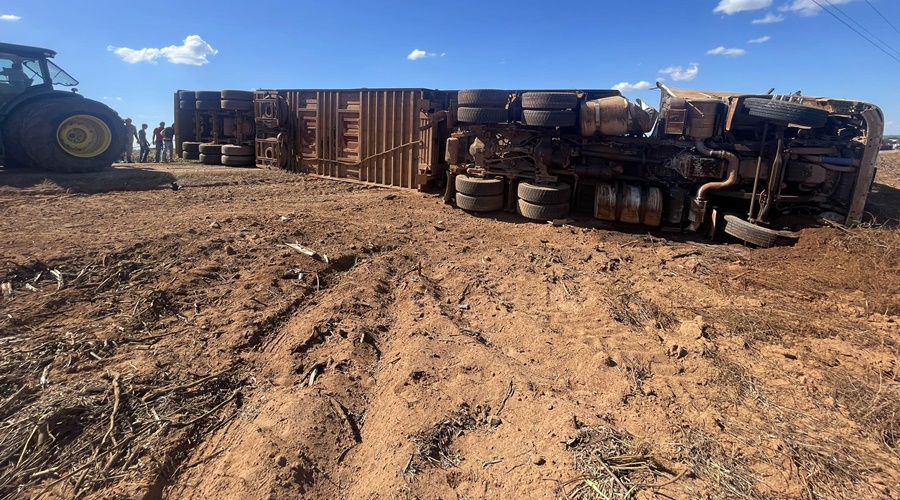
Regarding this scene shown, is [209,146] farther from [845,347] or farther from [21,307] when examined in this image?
[845,347]

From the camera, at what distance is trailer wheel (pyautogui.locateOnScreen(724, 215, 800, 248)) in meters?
6.52

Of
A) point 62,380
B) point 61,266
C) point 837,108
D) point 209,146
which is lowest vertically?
point 62,380

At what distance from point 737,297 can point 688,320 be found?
3.14 ft

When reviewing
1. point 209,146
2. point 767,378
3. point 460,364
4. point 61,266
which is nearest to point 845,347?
point 767,378

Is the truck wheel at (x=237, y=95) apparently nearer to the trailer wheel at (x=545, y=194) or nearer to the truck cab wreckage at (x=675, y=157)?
the truck cab wreckage at (x=675, y=157)

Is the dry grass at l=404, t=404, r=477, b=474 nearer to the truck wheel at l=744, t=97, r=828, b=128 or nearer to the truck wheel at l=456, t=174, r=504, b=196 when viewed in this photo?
the truck wheel at l=456, t=174, r=504, b=196

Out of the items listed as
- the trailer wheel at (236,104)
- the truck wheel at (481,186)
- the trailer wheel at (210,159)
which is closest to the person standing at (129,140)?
the trailer wheel at (210,159)

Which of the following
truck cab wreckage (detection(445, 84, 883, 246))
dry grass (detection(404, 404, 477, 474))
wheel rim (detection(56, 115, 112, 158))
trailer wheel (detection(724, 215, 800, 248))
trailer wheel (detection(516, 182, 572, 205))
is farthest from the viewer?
wheel rim (detection(56, 115, 112, 158))

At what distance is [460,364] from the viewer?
149 inches

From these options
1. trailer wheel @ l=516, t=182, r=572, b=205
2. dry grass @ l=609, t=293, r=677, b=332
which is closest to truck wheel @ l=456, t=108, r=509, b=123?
trailer wheel @ l=516, t=182, r=572, b=205

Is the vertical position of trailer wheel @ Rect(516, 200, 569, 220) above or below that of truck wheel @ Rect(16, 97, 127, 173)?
below

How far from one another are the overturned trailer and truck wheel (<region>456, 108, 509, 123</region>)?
2 cm

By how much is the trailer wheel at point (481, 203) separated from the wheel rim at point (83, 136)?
8.95m

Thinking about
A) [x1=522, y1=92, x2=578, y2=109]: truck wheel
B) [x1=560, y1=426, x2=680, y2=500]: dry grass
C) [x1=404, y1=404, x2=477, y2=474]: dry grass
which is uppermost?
[x1=522, y1=92, x2=578, y2=109]: truck wheel
